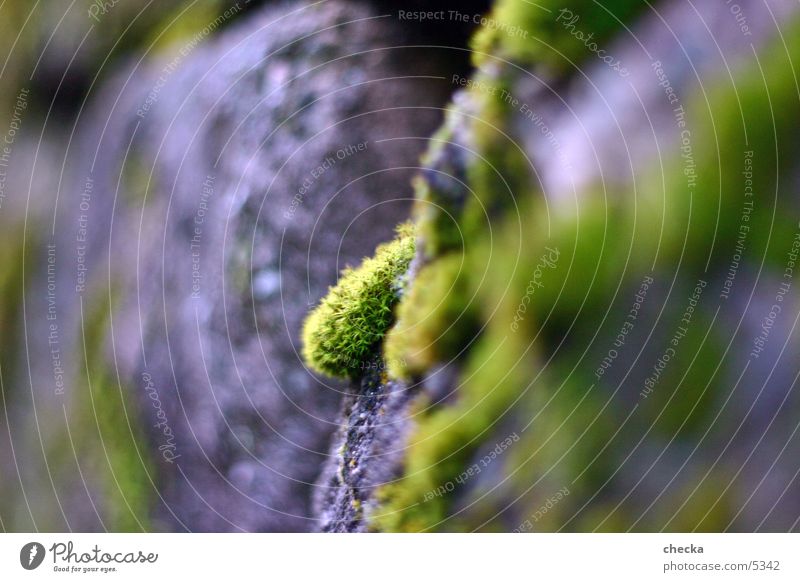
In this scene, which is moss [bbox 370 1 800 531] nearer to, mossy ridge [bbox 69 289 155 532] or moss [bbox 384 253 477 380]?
moss [bbox 384 253 477 380]

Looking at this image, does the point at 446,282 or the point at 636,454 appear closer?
the point at 446,282

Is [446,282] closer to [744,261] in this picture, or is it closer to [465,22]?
[465,22]
